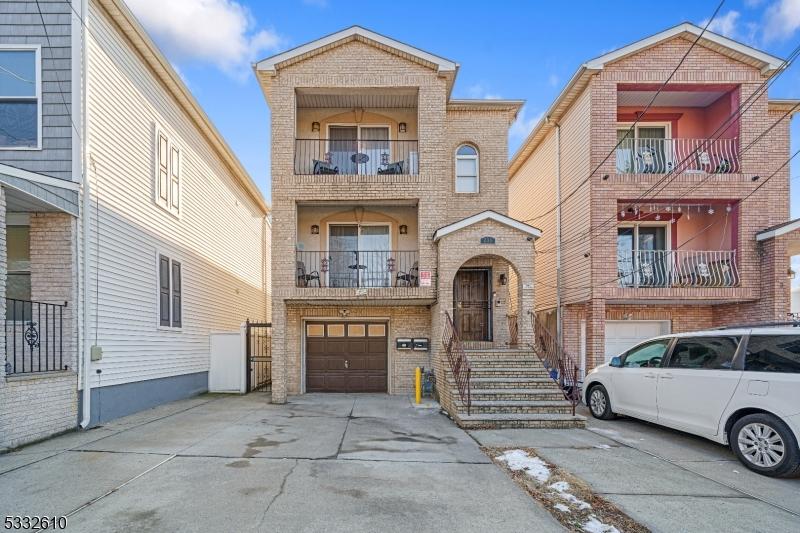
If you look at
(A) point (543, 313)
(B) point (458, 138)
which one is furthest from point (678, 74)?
→ (A) point (543, 313)

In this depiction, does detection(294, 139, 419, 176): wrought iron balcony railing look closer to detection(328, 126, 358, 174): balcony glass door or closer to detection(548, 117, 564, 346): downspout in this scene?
detection(328, 126, 358, 174): balcony glass door

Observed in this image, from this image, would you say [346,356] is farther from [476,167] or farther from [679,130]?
[679,130]

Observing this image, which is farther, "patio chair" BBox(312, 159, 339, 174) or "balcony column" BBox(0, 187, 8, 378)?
"patio chair" BBox(312, 159, 339, 174)

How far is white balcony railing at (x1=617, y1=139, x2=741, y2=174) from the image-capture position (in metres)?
12.7

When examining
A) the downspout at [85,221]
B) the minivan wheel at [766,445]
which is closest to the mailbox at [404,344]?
the downspout at [85,221]

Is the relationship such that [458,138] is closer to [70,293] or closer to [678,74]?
[678,74]

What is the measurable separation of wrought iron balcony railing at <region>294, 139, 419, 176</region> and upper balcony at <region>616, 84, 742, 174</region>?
226 inches

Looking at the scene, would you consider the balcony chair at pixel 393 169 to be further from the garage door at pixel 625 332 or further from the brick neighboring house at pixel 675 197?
the garage door at pixel 625 332

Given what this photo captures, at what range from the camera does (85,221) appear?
8.51 meters

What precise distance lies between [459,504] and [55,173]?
862 centimetres

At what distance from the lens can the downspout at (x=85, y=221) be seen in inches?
326

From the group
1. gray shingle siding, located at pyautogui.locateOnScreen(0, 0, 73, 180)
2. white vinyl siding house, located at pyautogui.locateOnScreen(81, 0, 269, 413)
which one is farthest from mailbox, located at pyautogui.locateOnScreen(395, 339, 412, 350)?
gray shingle siding, located at pyautogui.locateOnScreen(0, 0, 73, 180)

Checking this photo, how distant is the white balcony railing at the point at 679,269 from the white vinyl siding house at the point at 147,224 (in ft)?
38.5

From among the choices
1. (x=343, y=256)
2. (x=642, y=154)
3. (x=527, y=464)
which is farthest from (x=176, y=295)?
(x=642, y=154)
